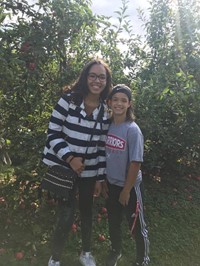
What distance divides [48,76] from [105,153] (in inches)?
51.0

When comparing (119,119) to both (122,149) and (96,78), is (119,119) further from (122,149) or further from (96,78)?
(96,78)

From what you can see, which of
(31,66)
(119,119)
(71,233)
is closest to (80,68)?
(31,66)

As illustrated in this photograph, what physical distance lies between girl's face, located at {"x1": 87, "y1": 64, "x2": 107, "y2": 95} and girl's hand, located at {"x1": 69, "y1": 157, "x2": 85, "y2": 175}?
51cm

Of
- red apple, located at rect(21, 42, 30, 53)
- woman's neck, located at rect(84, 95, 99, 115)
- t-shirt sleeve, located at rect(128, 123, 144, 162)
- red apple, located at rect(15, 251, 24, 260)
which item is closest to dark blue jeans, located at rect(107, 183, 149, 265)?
t-shirt sleeve, located at rect(128, 123, 144, 162)

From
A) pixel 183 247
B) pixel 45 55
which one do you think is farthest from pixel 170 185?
pixel 45 55

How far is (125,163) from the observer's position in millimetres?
2707

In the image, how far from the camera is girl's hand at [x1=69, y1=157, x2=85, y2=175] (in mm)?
2625

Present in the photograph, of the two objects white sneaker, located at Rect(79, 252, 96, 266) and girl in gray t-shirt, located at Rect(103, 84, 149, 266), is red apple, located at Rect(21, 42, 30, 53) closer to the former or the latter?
girl in gray t-shirt, located at Rect(103, 84, 149, 266)

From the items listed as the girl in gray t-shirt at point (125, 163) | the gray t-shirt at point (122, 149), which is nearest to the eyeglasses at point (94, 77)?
the girl in gray t-shirt at point (125, 163)

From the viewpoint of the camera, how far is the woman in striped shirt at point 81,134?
265 centimetres

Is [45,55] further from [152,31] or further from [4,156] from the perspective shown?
[152,31]

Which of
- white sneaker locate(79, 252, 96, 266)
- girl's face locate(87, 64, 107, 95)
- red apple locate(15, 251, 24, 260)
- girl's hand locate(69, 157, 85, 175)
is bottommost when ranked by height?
red apple locate(15, 251, 24, 260)

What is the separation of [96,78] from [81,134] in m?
0.43

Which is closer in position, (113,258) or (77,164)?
(77,164)
